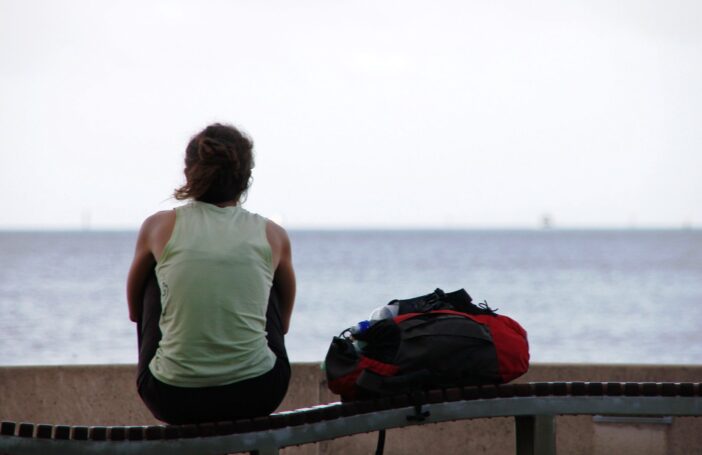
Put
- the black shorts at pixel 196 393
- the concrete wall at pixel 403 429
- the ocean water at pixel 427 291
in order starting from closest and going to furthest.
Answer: the black shorts at pixel 196 393, the concrete wall at pixel 403 429, the ocean water at pixel 427 291

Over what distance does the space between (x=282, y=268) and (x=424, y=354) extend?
0.59 metres

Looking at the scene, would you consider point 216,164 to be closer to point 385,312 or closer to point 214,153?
point 214,153

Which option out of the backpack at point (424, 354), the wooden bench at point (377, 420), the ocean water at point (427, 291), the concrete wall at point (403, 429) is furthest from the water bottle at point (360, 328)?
the ocean water at point (427, 291)

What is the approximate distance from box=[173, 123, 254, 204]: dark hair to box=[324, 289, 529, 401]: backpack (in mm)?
647

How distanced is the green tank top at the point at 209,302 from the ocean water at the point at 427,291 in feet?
53.6

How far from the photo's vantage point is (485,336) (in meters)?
3.53

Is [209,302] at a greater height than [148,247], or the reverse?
[148,247]

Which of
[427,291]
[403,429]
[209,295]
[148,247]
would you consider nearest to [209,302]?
[209,295]

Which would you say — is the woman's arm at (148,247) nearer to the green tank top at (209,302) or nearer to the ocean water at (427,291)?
the green tank top at (209,302)

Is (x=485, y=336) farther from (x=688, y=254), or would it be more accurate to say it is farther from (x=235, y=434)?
(x=688, y=254)

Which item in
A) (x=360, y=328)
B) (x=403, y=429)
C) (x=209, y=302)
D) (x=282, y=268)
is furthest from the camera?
(x=403, y=429)

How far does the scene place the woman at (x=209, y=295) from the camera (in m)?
3.42

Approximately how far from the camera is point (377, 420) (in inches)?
138

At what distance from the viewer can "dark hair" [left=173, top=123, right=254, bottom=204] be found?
11.5 ft
